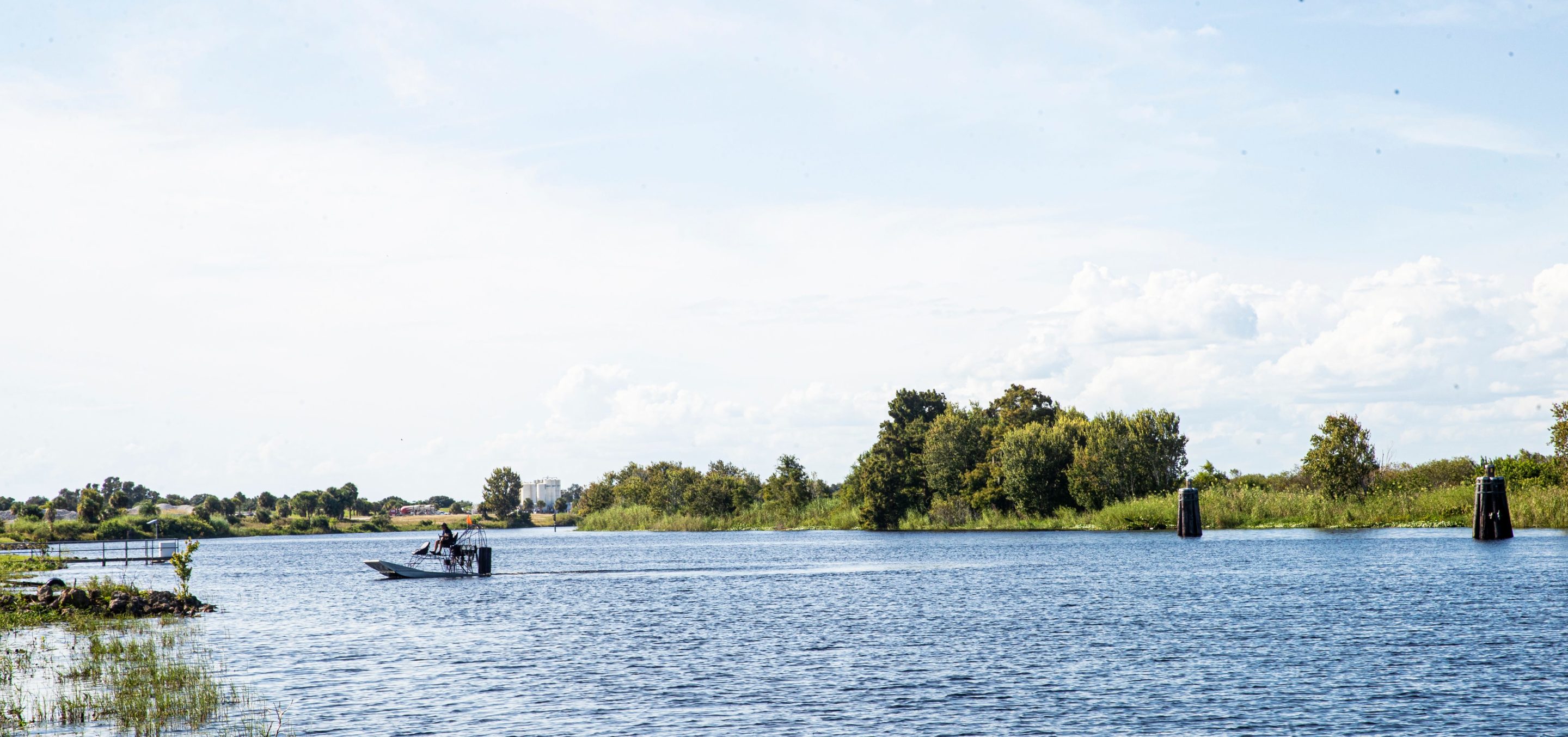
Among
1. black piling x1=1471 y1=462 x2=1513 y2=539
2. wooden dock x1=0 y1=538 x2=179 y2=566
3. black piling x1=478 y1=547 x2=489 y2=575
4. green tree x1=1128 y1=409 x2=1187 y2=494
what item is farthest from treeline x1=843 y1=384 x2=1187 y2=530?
wooden dock x1=0 y1=538 x2=179 y2=566

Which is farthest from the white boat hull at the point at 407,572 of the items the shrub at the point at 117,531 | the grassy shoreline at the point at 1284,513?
the shrub at the point at 117,531

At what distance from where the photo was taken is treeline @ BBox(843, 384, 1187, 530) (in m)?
136

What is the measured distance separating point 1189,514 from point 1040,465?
2803 centimetres

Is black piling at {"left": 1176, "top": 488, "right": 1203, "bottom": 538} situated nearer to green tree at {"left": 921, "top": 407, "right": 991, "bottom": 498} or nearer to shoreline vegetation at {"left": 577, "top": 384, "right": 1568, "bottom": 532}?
shoreline vegetation at {"left": 577, "top": 384, "right": 1568, "bottom": 532}

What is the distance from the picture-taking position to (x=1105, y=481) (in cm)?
13762

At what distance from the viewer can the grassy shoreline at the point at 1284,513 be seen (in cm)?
10631

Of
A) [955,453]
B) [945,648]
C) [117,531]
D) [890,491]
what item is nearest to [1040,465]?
[955,453]

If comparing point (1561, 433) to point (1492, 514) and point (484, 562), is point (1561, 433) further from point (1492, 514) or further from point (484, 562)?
point (484, 562)

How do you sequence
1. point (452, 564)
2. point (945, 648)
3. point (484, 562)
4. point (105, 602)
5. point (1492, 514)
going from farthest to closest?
point (1492, 514), point (452, 564), point (484, 562), point (105, 602), point (945, 648)

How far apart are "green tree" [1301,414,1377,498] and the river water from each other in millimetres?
29852

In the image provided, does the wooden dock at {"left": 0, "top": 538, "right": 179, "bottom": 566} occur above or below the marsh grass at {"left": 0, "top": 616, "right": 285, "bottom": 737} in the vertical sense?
below

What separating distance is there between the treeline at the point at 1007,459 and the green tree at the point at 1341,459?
62.7 ft

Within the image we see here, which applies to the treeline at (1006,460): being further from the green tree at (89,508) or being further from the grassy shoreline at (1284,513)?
the green tree at (89,508)

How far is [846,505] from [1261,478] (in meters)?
60.4
